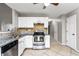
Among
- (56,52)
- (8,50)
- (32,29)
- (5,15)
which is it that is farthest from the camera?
(32,29)

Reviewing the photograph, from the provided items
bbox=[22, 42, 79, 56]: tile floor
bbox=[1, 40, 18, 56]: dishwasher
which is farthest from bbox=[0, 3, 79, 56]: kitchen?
bbox=[1, 40, 18, 56]: dishwasher

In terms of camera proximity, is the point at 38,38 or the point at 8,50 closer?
the point at 8,50

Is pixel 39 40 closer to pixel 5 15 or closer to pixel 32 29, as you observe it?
pixel 32 29

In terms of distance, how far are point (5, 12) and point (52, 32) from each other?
118 cm

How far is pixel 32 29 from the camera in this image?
373 cm

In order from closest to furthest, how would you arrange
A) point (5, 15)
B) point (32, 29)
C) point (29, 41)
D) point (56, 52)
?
1. point (5, 15)
2. point (56, 52)
3. point (32, 29)
4. point (29, 41)

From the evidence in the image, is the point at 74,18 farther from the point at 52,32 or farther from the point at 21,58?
the point at 21,58

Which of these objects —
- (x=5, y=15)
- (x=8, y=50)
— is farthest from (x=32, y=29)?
(x=8, y=50)

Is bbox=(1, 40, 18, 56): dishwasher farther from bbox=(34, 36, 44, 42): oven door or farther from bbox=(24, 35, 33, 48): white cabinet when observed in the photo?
bbox=(34, 36, 44, 42): oven door

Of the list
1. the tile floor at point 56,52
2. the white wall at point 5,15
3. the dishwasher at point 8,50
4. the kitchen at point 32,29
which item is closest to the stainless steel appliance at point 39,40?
the kitchen at point 32,29

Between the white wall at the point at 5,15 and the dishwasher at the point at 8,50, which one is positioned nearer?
the dishwasher at the point at 8,50

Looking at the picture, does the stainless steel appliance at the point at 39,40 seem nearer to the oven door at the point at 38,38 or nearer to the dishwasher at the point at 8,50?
the oven door at the point at 38,38

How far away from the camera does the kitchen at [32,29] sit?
2.40 metres

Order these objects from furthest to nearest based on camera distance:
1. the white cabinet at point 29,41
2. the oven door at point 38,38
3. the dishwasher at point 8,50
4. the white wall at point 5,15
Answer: the oven door at point 38,38 → the white cabinet at point 29,41 → the white wall at point 5,15 → the dishwasher at point 8,50
